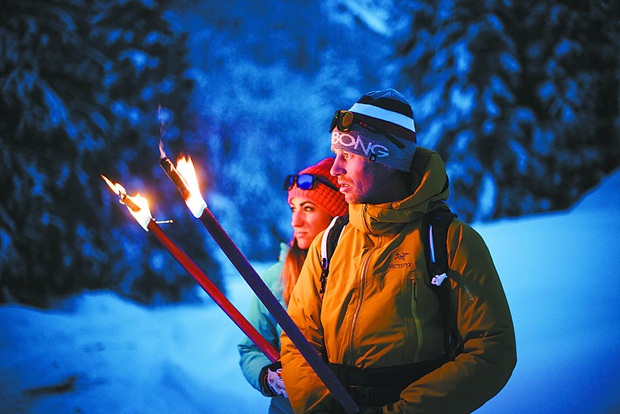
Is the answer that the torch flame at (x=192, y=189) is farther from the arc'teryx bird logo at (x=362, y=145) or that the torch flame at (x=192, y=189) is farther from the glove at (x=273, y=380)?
the glove at (x=273, y=380)

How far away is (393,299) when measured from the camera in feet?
5.78

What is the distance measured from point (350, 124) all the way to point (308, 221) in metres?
0.84

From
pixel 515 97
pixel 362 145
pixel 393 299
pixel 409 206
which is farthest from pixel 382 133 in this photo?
pixel 515 97

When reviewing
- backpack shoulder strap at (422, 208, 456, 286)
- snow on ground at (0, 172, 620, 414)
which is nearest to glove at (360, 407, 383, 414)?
backpack shoulder strap at (422, 208, 456, 286)

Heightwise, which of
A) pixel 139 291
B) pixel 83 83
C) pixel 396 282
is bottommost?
pixel 396 282

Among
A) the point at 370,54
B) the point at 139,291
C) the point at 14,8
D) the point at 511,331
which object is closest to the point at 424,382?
the point at 511,331

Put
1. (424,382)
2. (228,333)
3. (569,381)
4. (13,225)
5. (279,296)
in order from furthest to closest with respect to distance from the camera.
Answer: (13,225) < (228,333) < (569,381) < (279,296) < (424,382)

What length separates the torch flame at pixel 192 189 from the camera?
4.58ft

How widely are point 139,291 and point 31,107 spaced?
1.68 meters

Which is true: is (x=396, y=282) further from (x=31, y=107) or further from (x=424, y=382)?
(x=31, y=107)

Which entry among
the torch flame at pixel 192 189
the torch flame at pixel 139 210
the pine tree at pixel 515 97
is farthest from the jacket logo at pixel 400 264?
the pine tree at pixel 515 97

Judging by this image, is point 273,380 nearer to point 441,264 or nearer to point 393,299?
point 393,299

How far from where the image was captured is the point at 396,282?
178 centimetres

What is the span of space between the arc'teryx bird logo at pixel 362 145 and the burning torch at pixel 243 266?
0.57m
